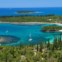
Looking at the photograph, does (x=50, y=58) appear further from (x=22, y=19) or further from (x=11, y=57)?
(x=22, y=19)

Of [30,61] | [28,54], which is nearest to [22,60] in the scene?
[30,61]

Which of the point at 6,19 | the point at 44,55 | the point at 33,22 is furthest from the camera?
the point at 6,19

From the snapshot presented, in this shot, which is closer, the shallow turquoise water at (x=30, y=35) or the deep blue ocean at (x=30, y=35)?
the deep blue ocean at (x=30, y=35)

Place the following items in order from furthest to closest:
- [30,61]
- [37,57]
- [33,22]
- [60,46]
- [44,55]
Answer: [33,22]
[60,46]
[44,55]
[37,57]
[30,61]

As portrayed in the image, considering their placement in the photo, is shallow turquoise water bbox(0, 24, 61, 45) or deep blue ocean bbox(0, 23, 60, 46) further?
shallow turquoise water bbox(0, 24, 61, 45)

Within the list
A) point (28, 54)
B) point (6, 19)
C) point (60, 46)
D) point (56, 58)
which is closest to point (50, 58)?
point (56, 58)

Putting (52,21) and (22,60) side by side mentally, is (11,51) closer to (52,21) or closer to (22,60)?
(22,60)

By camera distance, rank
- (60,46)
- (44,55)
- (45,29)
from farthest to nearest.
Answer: (45,29) < (60,46) < (44,55)

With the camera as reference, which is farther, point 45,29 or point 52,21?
point 52,21

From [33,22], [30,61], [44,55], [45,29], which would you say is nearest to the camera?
[30,61]
